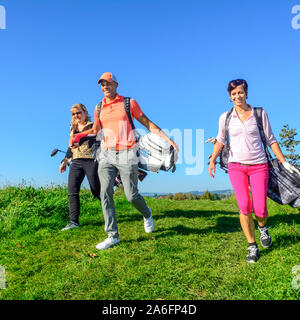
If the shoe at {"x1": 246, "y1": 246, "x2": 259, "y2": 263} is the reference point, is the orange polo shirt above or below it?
above

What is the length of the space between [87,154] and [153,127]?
2.09 meters

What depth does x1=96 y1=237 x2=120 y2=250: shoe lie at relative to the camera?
230 inches

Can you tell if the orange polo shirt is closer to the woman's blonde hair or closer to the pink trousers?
the woman's blonde hair

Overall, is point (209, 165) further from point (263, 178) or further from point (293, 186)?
point (293, 186)

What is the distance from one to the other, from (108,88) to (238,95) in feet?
7.79

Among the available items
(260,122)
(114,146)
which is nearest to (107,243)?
(114,146)

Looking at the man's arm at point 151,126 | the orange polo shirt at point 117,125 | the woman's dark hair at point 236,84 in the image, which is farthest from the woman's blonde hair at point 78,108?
the woman's dark hair at point 236,84

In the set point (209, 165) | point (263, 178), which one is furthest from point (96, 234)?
point (263, 178)

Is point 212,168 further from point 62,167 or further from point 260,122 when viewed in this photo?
point 62,167

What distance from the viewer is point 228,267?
487cm

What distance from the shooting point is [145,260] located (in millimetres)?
5289

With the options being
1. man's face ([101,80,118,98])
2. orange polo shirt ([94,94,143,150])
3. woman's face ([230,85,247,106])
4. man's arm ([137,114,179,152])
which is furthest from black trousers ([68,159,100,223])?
woman's face ([230,85,247,106])

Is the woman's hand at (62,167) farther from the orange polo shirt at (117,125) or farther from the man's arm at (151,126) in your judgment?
the man's arm at (151,126)

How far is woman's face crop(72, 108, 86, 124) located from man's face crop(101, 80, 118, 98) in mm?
1749
